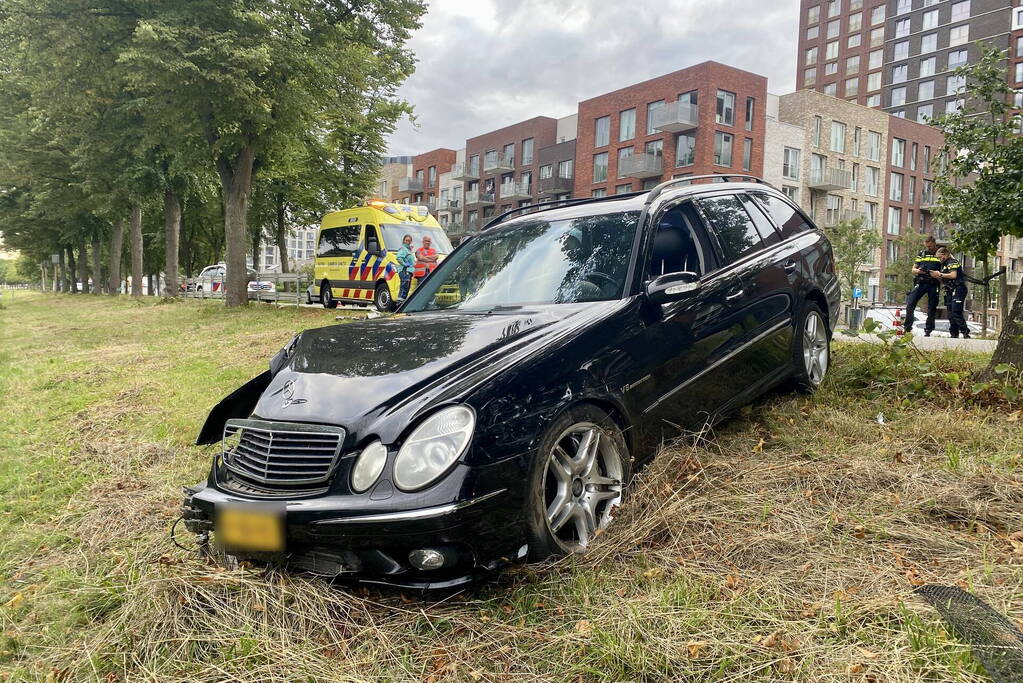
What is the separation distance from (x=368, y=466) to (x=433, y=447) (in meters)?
0.25

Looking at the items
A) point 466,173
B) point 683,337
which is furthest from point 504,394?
point 466,173

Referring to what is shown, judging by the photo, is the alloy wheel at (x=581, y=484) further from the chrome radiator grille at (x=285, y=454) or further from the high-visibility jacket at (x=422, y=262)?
the high-visibility jacket at (x=422, y=262)

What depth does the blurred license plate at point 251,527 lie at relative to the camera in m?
2.70

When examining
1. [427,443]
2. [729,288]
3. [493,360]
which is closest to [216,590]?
[427,443]

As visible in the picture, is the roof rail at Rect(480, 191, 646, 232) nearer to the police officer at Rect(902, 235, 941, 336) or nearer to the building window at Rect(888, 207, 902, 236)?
the police officer at Rect(902, 235, 941, 336)

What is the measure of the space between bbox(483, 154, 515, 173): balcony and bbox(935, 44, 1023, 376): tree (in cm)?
5309

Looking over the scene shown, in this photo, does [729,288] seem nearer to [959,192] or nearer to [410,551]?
[410,551]

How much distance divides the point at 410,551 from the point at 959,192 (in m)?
9.67

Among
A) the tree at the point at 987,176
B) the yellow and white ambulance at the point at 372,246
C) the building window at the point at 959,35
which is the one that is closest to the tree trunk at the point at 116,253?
the yellow and white ambulance at the point at 372,246

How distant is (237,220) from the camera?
60.2 ft

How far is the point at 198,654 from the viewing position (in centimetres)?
262

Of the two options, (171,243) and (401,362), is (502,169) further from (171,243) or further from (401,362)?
(401,362)

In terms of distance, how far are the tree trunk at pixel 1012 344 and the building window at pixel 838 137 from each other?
51324 mm

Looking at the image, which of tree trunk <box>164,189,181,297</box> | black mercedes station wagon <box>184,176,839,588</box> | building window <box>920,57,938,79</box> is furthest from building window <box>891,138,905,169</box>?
black mercedes station wagon <box>184,176,839,588</box>
